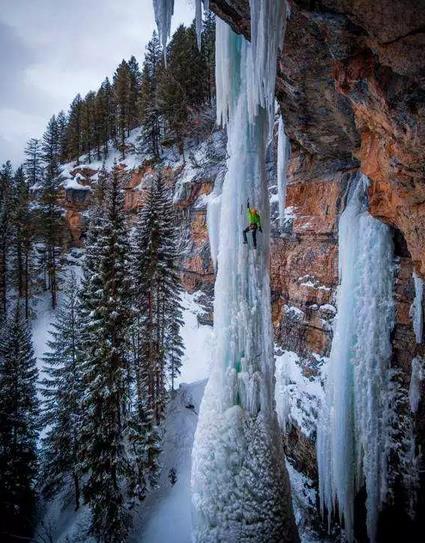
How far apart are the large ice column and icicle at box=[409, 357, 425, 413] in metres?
3.11

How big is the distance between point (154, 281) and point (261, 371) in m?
8.92

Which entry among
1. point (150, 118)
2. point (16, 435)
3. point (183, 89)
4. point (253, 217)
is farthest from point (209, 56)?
point (16, 435)

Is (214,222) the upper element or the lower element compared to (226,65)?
lower

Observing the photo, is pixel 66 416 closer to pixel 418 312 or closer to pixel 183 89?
pixel 418 312

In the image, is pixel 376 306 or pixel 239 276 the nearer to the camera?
pixel 239 276

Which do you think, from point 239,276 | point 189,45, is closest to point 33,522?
point 239,276

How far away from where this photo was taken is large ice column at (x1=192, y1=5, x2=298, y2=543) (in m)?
6.16

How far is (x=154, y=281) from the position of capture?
14.7 metres

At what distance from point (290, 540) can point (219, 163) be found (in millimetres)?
22867

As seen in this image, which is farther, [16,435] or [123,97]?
[123,97]

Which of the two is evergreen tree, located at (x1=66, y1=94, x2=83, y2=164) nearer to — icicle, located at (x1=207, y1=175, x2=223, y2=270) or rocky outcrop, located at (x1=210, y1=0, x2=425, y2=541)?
rocky outcrop, located at (x1=210, y1=0, x2=425, y2=541)

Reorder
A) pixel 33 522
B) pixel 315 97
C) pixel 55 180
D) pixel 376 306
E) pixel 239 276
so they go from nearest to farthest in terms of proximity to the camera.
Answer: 1. pixel 315 97
2. pixel 239 276
3. pixel 376 306
4. pixel 33 522
5. pixel 55 180

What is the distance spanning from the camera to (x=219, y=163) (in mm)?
24859

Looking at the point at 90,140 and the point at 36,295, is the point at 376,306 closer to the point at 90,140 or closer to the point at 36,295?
the point at 36,295
